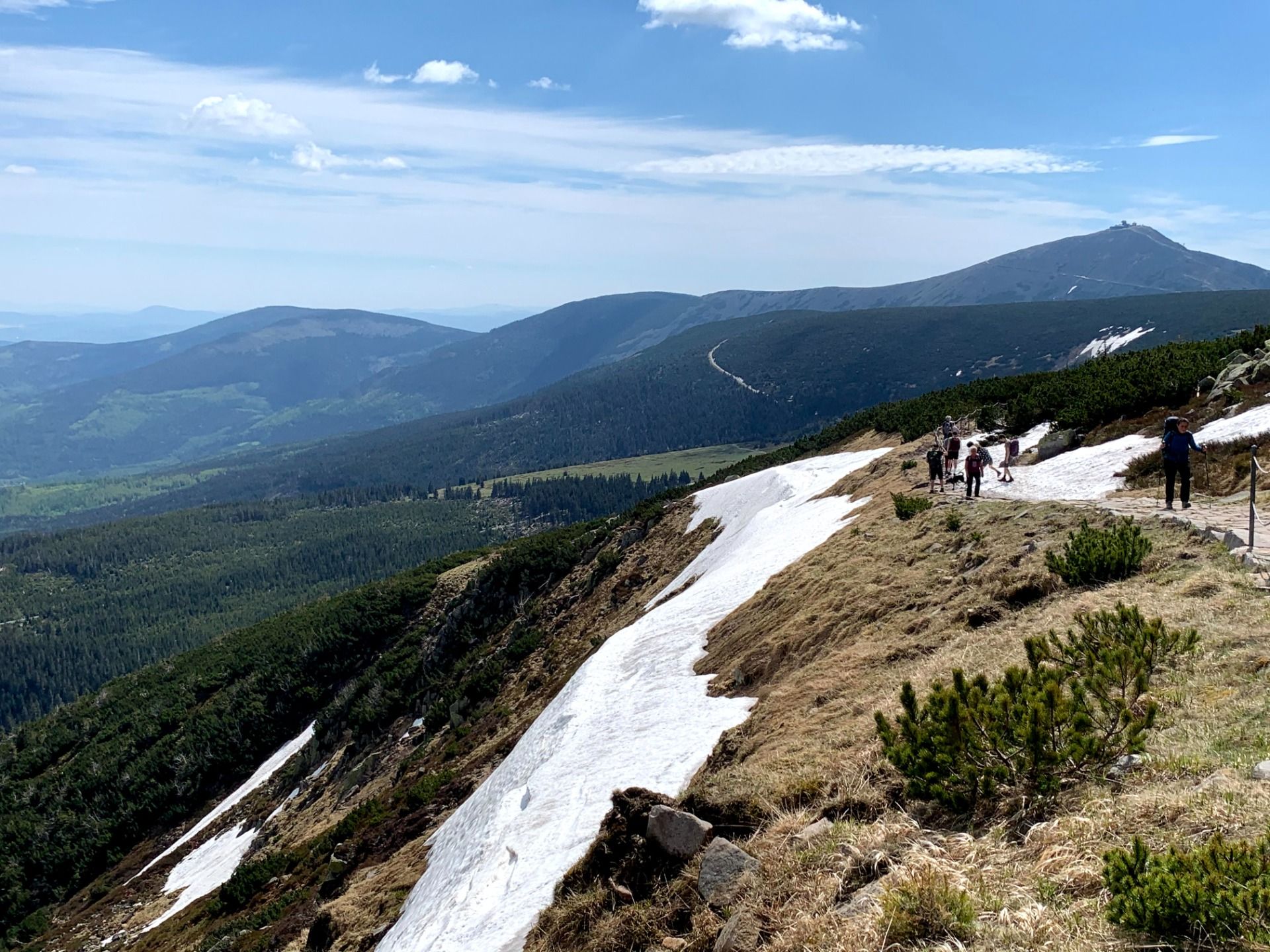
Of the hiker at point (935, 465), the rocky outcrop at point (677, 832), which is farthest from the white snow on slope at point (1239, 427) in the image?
the rocky outcrop at point (677, 832)

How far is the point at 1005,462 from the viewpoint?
25266mm

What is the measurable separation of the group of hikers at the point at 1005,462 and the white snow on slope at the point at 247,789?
41.2 m

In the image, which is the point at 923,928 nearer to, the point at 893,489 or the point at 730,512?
the point at 893,489

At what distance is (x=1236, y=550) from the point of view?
12172 millimetres

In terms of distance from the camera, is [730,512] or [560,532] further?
[560,532]

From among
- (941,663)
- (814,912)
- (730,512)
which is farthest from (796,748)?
(730,512)

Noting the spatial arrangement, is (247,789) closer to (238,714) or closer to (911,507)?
(238,714)

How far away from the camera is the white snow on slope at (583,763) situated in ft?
41.0

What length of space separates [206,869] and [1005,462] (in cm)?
4184

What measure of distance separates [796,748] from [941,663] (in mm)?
2689

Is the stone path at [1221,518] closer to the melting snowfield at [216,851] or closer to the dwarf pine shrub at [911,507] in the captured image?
the dwarf pine shrub at [911,507]

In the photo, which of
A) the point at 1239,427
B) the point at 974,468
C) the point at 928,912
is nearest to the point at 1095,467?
the point at 1239,427

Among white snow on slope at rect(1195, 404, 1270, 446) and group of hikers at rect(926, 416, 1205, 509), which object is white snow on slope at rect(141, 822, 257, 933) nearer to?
group of hikers at rect(926, 416, 1205, 509)

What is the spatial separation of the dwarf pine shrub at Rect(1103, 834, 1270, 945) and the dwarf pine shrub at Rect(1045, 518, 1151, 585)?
8498 mm
